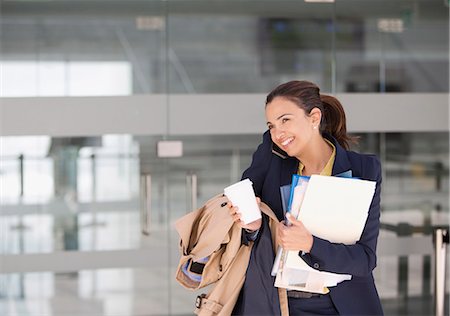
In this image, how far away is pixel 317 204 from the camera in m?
2.30

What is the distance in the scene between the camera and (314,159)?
2490 mm

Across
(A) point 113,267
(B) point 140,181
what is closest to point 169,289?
(A) point 113,267

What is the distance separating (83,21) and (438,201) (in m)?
2.63

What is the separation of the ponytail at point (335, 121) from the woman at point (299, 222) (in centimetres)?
5

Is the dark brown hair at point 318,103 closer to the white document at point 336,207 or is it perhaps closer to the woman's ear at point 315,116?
the woman's ear at point 315,116

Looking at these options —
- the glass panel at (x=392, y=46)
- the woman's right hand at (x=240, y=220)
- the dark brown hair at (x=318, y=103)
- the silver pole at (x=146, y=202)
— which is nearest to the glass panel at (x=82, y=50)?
the silver pole at (x=146, y=202)

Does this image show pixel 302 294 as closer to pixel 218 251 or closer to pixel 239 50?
pixel 218 251

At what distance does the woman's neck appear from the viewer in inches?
97.8

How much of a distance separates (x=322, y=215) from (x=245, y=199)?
22 cm

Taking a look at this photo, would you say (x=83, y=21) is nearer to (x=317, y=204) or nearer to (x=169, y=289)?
(x=169, y=289)

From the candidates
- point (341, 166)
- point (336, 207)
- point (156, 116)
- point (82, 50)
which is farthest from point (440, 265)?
point (336, 207)

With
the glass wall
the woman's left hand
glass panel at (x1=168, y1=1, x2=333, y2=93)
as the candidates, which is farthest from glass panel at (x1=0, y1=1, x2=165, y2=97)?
the woman's left hand

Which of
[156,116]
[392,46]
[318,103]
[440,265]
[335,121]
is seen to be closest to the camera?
[318,103]

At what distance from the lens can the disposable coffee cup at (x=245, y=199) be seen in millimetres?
2230
